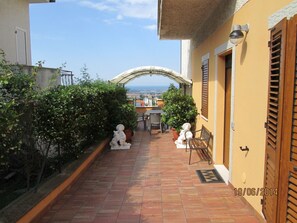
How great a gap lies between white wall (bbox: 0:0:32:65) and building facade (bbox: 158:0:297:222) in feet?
17.2

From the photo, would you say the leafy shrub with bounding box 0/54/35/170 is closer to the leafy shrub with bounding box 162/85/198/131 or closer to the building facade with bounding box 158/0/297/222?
the building facade with bounding box 158/0/297/222

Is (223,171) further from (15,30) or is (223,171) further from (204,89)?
(15,30)

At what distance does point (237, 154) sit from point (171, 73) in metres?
6.88

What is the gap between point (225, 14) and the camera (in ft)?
18.5

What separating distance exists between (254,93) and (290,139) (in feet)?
Answer: 4.78

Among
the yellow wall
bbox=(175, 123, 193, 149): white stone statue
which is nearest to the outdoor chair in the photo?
bbox=(175, 123, 193, 149): white stone statue

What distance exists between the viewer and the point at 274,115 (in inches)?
121

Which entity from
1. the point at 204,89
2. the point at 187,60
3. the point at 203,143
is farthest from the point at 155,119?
the point at 203,143

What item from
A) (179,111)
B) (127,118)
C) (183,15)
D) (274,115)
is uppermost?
(183,15)

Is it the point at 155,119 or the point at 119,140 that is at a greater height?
the point at 155,119

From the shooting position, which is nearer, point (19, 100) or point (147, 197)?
point (19, 100)

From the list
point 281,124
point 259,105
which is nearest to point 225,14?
point 259,105

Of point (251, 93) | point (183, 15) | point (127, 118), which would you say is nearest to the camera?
point (251, 93)
